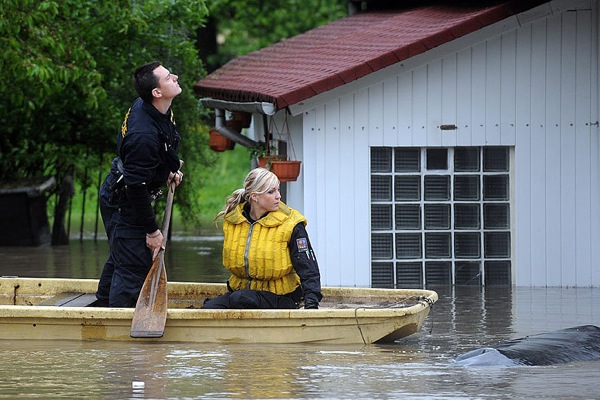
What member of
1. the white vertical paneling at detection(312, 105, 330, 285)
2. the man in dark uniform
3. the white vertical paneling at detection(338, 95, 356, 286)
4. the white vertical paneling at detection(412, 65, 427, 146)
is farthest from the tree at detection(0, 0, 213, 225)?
the man in dark uniform

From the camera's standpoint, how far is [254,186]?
10.9m

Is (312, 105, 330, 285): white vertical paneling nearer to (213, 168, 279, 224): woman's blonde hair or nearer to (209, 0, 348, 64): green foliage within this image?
(213, 168, 279, 224): woman's blonde hair

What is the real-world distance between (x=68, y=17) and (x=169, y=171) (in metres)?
7.57

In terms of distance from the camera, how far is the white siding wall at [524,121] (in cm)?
1530

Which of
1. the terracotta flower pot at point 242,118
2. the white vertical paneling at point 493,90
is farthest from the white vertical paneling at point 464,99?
the terracotta flower pot at point 242,118

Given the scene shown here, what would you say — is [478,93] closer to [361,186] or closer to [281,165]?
[361,186]

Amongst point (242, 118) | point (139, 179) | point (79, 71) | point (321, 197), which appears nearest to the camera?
point (139, 179)

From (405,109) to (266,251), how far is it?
16.0ft

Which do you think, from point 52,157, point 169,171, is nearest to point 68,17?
point 52,157

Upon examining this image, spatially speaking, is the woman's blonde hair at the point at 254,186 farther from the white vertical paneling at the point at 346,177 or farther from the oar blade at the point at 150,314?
the white vertical paneling at the point at 346,177

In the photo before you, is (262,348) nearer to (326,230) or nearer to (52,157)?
(326,230)

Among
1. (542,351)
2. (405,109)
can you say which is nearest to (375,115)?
(405,109)

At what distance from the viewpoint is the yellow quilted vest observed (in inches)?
427

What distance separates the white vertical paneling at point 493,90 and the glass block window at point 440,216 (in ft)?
0.79
